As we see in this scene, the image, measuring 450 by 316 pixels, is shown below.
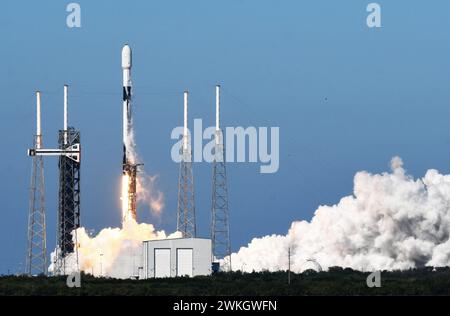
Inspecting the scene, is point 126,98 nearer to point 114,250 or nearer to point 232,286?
point 114,250

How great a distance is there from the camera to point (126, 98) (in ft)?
623

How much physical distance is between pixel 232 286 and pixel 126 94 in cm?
2690

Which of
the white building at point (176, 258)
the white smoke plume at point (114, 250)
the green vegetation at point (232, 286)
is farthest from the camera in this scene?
the white smoke plume at point (114, 250)

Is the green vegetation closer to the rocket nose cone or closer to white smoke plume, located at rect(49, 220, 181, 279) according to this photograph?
white smoke plume, located at rect(49, 220, 181, 279)

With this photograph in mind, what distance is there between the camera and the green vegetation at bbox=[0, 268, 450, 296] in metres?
169

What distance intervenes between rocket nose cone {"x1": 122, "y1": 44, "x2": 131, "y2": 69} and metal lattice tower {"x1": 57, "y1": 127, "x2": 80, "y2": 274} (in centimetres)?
851

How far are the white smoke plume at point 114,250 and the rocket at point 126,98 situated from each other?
21.6 feet

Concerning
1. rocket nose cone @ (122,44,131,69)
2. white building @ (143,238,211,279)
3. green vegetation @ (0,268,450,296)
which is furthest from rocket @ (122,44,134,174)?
green vegetation @ (0,268,450,296)

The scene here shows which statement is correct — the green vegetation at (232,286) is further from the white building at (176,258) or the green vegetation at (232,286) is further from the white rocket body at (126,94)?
the white rocket body at (126,94)

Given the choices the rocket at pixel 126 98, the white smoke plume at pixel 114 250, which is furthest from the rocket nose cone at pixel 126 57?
the white smoke plume at pixel 114 250

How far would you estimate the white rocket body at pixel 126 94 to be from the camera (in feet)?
620

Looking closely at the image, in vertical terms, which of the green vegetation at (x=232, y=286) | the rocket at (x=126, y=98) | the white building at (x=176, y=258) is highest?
the rocket at (x=126, y=98)

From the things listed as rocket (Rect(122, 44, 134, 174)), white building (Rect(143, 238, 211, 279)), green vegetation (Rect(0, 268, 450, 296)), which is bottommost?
green vegetation (Rect(0, 268, 450, 296))
